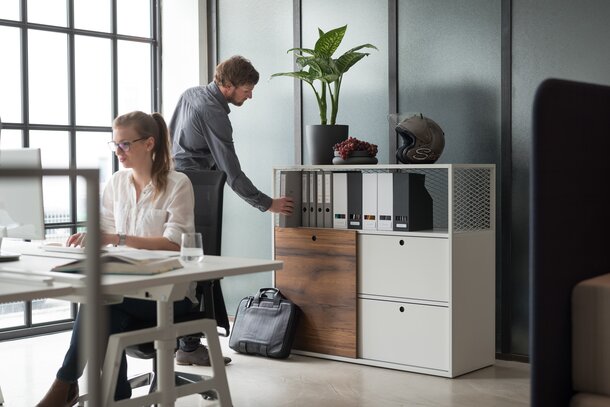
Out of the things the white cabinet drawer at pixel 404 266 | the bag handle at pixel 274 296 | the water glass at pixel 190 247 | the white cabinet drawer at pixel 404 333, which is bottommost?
the white cabinet drawer at pixel 404 333

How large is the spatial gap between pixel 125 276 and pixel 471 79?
2.67 meters

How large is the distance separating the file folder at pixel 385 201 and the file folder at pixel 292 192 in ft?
1.68

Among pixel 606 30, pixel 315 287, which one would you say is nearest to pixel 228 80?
pixel 315 287

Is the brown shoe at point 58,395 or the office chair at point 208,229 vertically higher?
the office chair at point 208,229

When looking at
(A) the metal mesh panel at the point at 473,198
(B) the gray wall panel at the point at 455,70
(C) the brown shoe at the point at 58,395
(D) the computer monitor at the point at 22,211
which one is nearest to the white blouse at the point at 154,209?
(C) the brown shoe at the point at 58,395

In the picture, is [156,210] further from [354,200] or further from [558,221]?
[558,221]

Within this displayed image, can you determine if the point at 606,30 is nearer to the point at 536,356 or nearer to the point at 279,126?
the point at 279,126

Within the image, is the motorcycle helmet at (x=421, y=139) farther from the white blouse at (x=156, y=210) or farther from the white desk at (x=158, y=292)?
the white desk at (x=158, y=292)

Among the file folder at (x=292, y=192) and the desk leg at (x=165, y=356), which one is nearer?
the desk leg at (x=165, y=356)

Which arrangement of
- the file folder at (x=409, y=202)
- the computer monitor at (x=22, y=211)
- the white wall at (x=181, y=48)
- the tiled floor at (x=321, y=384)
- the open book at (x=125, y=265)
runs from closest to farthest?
the computer monitor at (x=22, y=211) < the open book at (x=125, y=265) < the tiled floor at (x=321, y=384) < the file folder at (x=409, y=202) < the white wall at (x=181, y=48)

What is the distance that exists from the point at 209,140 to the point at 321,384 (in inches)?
54.2

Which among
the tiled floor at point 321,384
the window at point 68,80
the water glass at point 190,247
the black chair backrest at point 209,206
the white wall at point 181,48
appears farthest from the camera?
the white wall at point 181,48

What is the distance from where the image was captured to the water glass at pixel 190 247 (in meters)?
2.48

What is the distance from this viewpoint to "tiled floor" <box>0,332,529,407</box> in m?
3.58
